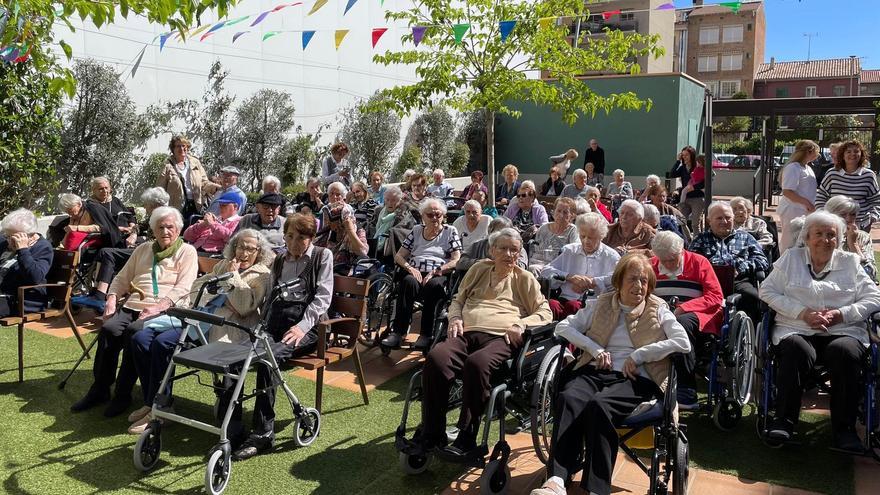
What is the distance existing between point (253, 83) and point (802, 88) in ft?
192

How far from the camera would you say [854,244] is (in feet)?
15.8

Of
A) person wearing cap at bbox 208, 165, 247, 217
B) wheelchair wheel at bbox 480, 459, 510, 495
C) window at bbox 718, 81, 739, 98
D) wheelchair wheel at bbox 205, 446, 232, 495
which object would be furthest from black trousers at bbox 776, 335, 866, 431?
window at bbox 718, 81, 739, 98

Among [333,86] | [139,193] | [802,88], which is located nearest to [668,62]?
[802,88]

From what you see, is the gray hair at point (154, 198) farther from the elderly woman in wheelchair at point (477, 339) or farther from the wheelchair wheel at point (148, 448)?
the elderly woman in wheelchair at point (477, 339)

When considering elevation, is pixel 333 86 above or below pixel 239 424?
above

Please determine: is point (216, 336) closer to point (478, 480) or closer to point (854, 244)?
point (478, 480)

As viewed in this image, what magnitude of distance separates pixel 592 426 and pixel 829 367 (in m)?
1.49

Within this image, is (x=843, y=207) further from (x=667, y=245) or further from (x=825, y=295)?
(x=667, y=245)

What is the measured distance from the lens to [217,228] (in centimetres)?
628

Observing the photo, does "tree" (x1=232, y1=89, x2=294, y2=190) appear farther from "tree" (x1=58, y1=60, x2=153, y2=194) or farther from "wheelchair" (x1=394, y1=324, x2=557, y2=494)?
"wheelchair" (x1=394, y1=324, x2=557, y2=494)

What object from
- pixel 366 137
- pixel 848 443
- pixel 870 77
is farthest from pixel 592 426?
pixel 870 77

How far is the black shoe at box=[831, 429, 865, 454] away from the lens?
342cm

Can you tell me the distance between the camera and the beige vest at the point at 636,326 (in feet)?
10.8

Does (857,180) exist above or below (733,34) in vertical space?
below
